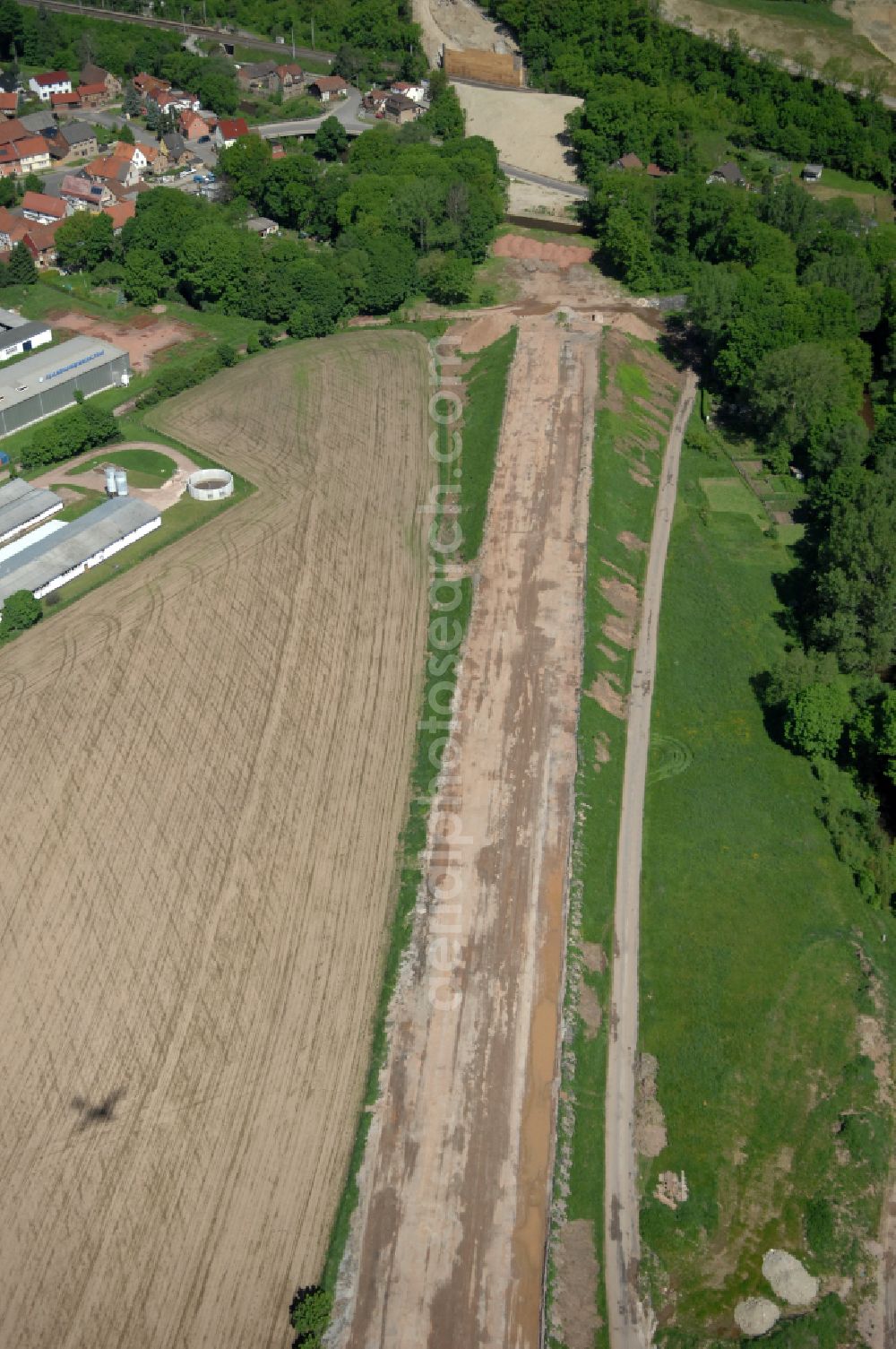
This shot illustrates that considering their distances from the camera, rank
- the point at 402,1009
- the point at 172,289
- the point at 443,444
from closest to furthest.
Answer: the point at 402,1009 < the point at 443,444 < the point at 172,289

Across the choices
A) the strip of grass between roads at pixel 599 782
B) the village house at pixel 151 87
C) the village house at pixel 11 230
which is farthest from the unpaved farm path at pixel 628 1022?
the village house at pixel 151 87

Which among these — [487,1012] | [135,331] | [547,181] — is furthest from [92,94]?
[487,1012]

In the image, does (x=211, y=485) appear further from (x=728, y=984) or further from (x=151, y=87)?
(x=151, y=87)

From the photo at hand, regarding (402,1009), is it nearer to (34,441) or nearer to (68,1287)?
(68,1287)

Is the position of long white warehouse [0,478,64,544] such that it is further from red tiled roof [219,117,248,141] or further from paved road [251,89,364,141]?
paved road [251,89,364,141]

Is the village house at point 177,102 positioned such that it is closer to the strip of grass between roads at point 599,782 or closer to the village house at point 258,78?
the village house at point 258,78

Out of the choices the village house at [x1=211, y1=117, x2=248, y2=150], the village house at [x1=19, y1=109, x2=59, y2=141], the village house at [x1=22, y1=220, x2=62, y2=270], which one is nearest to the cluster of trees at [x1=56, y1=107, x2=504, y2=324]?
the village house at [x1=22, y1=220, x2=62, y2=270]

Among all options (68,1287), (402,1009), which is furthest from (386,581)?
(68,1287)

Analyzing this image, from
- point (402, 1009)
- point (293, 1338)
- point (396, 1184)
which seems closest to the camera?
point (293, 1338)
